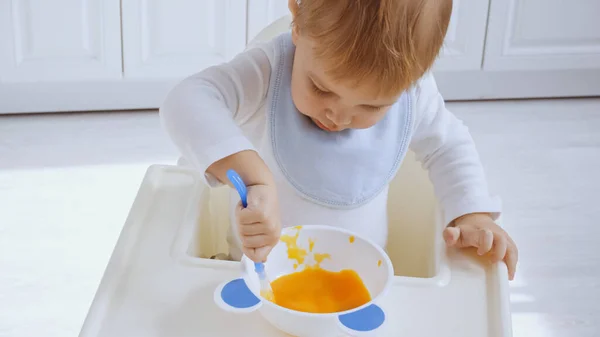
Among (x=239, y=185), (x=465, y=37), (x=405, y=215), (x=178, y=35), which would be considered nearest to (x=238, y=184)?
(x=239, y=185)

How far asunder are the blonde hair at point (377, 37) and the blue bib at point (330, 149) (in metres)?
0.17

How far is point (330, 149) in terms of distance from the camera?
0.90 m

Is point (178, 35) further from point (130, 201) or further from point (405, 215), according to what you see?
point (405, 215)

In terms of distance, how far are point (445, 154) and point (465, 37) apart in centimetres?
126

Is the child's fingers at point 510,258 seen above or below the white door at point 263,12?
above

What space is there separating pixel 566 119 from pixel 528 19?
297mm

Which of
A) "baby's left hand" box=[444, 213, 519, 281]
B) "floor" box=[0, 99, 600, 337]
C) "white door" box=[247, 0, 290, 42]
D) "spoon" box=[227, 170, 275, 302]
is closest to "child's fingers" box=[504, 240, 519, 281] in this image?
"baby's left hand" box=[444, 213, 519, 281]

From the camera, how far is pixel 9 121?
6.54 feet

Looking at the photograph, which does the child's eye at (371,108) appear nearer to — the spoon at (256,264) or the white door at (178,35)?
the spoon at (256,264)

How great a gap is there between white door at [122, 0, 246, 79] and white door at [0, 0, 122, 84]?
42mm

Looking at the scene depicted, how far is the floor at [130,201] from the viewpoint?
1355mm

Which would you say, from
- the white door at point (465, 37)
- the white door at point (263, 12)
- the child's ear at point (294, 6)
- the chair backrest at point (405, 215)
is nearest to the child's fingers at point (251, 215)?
the child's ear at point (294, 6)

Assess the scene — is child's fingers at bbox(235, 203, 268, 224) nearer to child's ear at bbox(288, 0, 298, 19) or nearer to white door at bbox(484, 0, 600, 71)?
child's ear at bbox(288, 0, 298, 19)

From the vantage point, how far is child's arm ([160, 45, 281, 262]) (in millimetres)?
653
